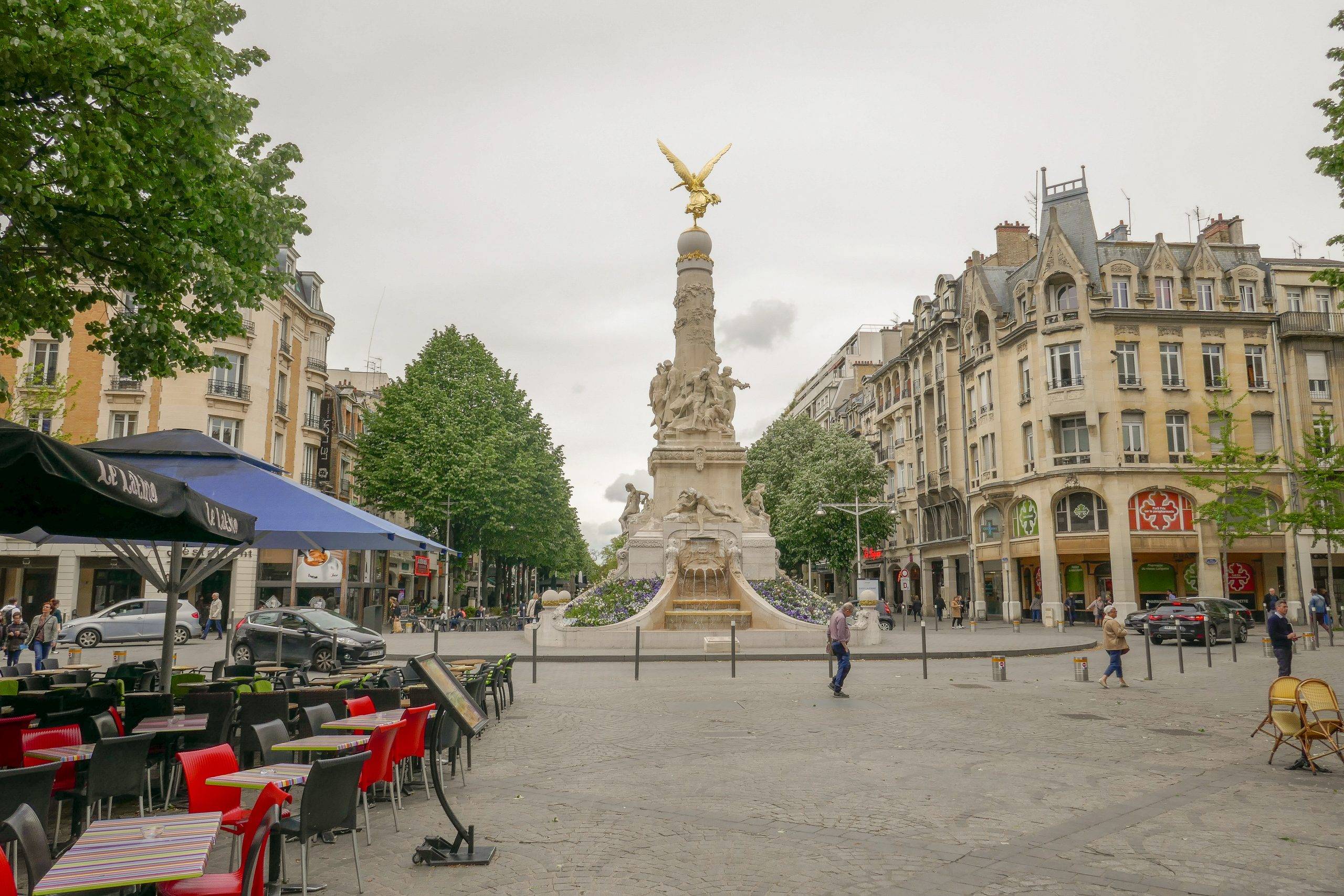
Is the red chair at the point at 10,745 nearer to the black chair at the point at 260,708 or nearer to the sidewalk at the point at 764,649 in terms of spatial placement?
the black chair at the point at 260,708

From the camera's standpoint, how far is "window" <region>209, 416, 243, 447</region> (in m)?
41.5

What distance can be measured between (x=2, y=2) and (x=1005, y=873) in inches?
434

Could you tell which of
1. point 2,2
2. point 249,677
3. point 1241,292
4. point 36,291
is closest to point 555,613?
point 249,677

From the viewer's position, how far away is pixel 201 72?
35.7 ft

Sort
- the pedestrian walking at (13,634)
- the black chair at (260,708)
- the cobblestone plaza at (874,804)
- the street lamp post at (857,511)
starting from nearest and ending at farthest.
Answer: the cobblestone plaza at (874,804) < the black chair at (260,708) < the pedestrian walking at (13,634) < the street lamp post at (857,511)

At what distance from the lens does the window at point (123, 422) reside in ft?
132

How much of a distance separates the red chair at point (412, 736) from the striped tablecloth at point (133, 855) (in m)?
3.03

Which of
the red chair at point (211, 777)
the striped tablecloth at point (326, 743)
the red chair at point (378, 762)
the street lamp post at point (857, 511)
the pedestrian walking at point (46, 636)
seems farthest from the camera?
the street lamp post at point (857, 511)

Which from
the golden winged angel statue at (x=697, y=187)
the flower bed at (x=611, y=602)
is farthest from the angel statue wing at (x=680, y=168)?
the flower bed at (x=611, y=602)

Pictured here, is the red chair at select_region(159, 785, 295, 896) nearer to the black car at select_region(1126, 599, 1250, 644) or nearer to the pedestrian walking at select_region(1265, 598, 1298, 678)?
the pedestrian walking at select_region(1265, 598, 1298, 678)

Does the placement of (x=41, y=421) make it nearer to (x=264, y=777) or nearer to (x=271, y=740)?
(x=271, y=740)

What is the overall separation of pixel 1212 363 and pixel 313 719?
160 feet

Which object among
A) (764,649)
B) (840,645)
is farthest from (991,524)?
(840,645)

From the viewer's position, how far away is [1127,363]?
148ft
